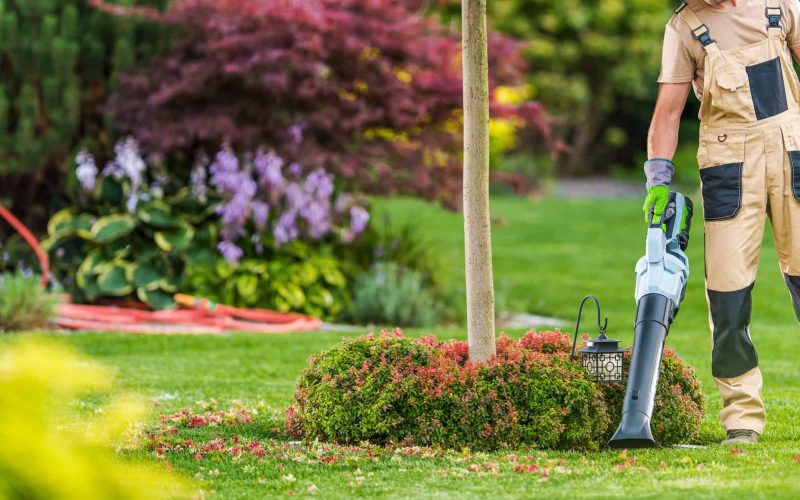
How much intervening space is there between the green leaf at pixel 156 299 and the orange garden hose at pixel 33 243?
755 mm

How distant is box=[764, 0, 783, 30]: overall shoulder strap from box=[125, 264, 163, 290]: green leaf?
585 centimetres

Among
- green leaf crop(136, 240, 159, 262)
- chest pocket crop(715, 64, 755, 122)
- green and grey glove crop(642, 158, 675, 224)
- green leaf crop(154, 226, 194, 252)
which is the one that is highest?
chest pocket crop(715, 64, 755, 122)

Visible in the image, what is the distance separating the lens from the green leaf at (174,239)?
369 inches

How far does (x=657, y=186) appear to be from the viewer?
4648 mm

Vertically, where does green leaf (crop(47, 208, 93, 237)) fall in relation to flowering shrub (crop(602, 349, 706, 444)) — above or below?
above

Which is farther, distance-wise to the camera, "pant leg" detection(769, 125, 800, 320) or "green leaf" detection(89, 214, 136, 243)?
"green leaf" detection(89, 214, 136, 243)

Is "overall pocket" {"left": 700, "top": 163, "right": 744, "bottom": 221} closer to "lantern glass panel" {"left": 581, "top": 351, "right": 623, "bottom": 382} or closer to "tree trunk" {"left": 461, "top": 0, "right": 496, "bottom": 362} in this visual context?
"lantern glass panel" {"left": 581, "top": 351, "right": 623, "bottom": 382}

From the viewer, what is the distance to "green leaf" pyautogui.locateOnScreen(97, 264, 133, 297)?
30.5 ft

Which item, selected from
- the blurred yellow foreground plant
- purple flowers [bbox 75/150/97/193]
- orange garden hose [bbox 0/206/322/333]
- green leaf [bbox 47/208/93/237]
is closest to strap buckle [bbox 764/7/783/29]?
the blurred yellow foreground plant

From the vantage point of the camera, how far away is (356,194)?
10.1 meters

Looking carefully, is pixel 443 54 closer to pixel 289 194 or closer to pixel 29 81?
pixel 289 194

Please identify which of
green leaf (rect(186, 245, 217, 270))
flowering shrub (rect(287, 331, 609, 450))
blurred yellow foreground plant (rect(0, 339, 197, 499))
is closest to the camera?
blurred yellow foreground plant (rect(0, 339, 197, 499))

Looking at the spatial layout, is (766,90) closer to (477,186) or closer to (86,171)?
(477,186)

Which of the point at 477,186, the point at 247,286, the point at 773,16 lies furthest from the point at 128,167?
the point at 773,16
